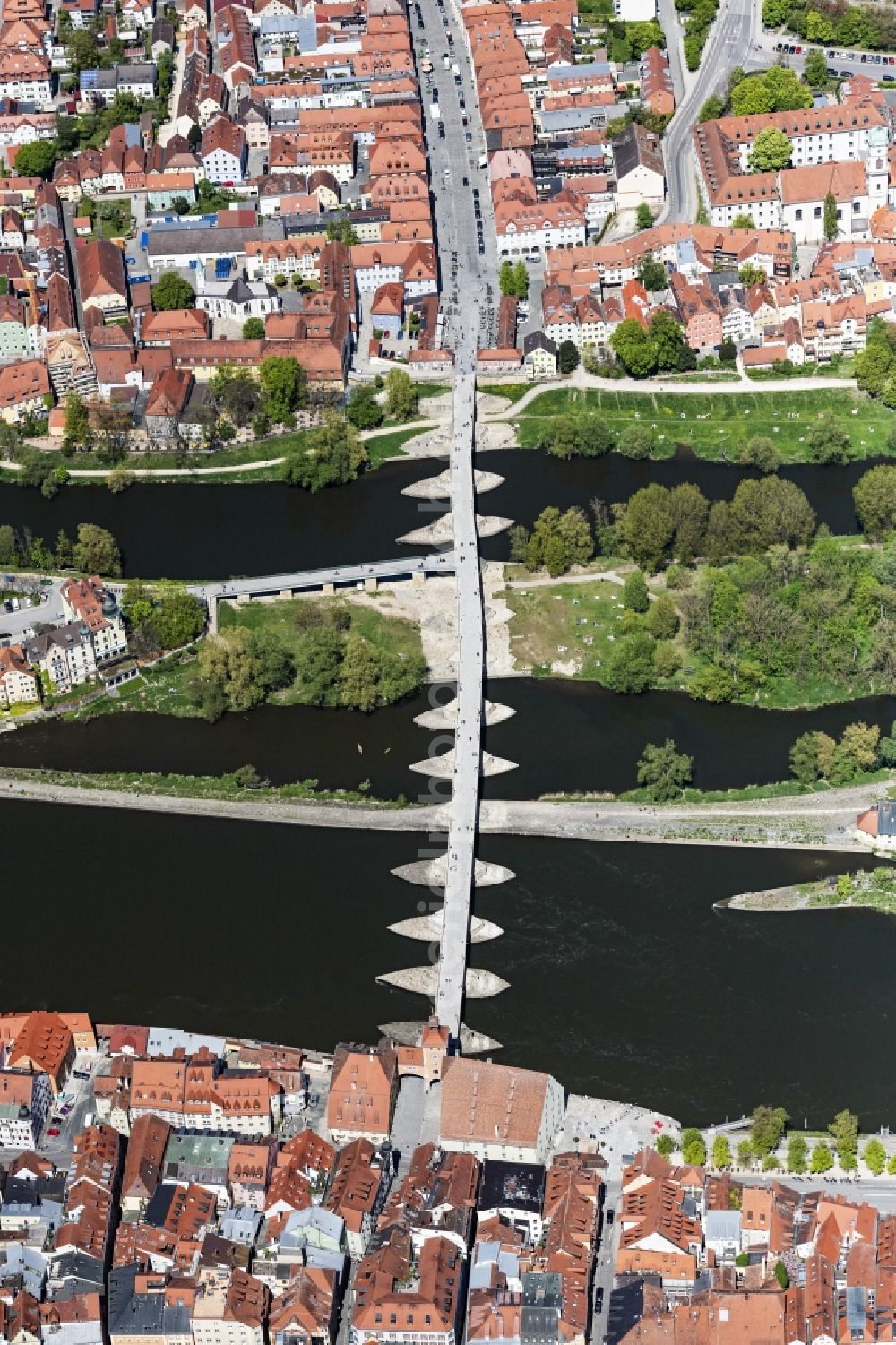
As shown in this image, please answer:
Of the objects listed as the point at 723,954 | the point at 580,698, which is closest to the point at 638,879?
the point at 723,954

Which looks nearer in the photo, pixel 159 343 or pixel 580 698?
pixel 580 698

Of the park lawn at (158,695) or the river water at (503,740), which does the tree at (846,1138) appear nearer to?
the river water at (503,740)

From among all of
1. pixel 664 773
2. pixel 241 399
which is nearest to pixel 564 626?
pixel 664 773

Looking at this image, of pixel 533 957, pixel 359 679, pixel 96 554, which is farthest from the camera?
pixel 96 554

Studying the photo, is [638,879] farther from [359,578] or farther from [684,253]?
[684,253]

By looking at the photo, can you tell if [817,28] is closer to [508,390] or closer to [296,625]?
[508,390]

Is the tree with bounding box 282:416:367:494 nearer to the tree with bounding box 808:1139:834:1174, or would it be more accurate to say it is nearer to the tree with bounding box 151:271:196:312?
the tree with bounding box 151:271:196:312
